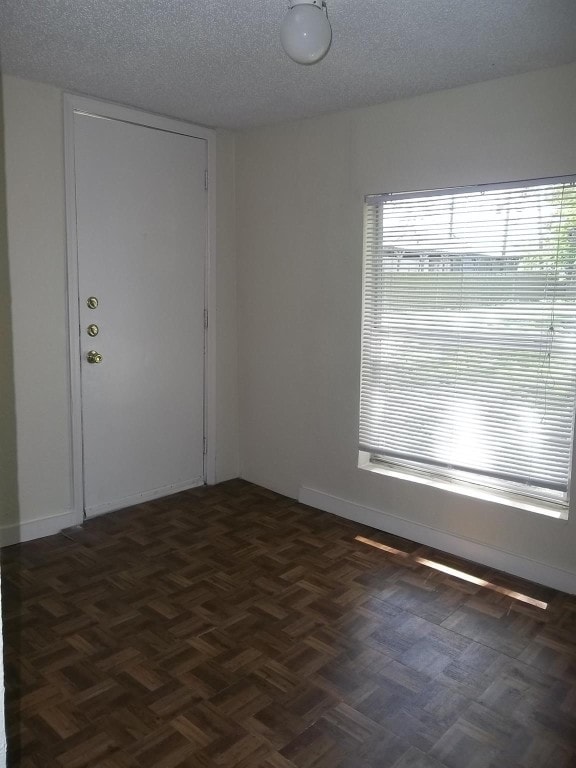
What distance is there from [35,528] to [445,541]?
2.29 meters

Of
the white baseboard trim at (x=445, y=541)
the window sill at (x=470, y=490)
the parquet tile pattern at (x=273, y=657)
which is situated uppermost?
the window sill at (x=470, y=490)

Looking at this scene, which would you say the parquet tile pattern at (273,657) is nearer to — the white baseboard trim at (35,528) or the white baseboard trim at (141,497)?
the white baseboard trim at (35,528)

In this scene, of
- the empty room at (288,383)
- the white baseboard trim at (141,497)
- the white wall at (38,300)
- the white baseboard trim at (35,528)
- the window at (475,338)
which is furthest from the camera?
the white baseboard trim at (141,497)

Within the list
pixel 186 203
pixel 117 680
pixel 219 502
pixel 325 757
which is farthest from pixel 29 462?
pixel 325 757

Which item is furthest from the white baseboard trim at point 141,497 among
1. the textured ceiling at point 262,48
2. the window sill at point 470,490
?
the textured ceiling at point 262,48

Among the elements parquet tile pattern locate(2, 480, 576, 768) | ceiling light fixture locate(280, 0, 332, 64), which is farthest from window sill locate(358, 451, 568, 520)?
ceiling light fixture locate(280, 0, 332, 64)

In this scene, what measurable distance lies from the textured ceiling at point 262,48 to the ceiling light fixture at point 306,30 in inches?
14.0

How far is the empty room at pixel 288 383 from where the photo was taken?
2234 millimetres

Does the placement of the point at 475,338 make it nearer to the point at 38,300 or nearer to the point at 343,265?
the point at 343,265

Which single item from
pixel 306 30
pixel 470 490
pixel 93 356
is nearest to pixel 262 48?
pixel 306 30

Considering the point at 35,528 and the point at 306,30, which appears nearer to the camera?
the point at 306,30

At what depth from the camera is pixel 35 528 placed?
11.5ft

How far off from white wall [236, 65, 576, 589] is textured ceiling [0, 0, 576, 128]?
0.18 metres

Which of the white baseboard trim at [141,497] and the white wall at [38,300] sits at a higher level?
the white wall at [38,300]
